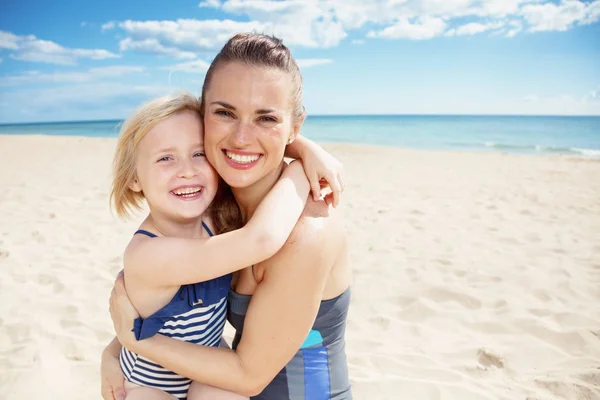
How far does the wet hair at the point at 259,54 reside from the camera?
1.92 metres

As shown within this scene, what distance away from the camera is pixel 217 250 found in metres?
1.75

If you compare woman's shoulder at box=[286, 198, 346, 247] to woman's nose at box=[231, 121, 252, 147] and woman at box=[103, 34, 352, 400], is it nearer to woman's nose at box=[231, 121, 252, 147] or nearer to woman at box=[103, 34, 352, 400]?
woman at box=[103, 34, 352, 400]

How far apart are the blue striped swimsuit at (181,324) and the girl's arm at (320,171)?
0.58m

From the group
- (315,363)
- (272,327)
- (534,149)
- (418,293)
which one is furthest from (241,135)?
(534,149)

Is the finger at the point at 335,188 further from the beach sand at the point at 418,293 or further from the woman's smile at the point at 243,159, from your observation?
the beach sand at the point at 418,293

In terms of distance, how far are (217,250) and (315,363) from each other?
2.33 feet

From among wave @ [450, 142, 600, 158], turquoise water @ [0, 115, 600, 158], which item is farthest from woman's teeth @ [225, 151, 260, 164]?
wave @ [450, 142, 600, 158]

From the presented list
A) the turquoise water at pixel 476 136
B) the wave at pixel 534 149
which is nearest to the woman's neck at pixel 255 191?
the turquoise water at pixel 476 136

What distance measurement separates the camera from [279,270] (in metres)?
1.79

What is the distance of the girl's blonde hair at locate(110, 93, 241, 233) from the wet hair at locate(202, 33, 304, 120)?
22cm

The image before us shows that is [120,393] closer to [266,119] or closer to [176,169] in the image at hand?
[176,169]

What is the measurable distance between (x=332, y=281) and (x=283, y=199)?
430mm

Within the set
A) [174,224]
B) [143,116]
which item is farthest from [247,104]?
[174,224]

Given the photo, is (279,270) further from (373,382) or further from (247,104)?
(373,382)
